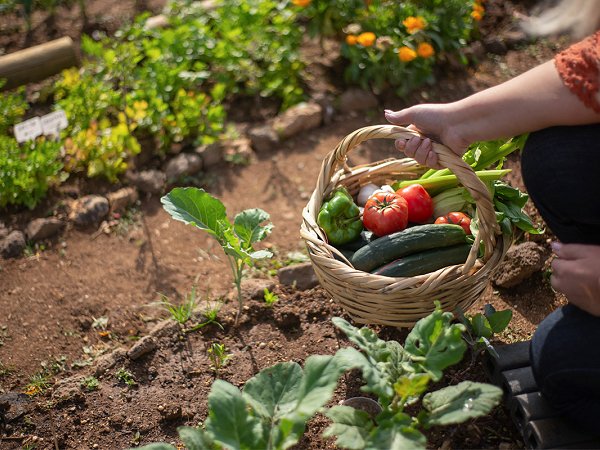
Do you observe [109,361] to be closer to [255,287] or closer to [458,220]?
[255,287]

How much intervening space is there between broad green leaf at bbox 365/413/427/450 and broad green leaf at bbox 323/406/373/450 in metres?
0.04

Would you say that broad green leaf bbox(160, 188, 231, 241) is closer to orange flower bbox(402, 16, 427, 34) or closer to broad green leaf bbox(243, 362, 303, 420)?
broad green leaf bbox(243, 362, 303, 420)

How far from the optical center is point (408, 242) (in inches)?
105

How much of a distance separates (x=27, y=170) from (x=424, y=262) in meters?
2.48

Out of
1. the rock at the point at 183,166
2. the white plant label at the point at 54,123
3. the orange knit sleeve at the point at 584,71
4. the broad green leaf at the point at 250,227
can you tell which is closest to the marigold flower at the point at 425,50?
the rock at the point at 183,166

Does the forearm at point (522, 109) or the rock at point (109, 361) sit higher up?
the forearm at point (522, 109)

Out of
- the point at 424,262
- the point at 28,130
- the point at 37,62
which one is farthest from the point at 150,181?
the point at 424,262

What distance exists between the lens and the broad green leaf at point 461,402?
2.00 metres

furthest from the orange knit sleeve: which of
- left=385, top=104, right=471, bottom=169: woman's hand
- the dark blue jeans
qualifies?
left=385, top=104, right=471, bottom=169: woman's hand

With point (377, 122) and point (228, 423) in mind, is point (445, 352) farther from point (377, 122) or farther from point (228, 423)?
point (377, 122)

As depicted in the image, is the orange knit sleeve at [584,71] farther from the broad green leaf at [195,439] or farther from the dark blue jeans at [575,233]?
the broad green leaf at [195,439]

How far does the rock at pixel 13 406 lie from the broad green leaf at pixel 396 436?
1.66m

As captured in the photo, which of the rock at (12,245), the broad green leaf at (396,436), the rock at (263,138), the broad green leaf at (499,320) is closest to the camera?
the broad green leaf at (396,436)

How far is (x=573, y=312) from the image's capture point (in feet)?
7.36
